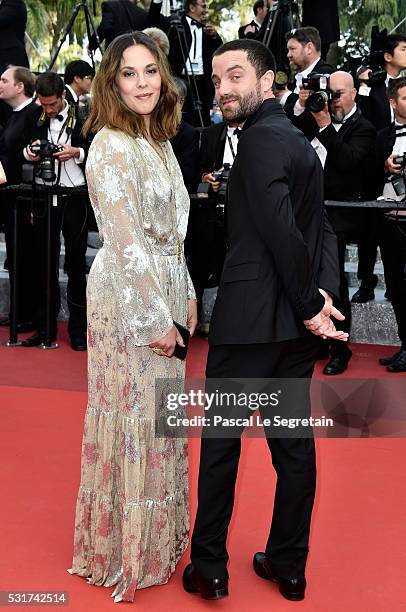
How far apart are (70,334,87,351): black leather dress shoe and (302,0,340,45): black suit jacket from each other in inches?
138

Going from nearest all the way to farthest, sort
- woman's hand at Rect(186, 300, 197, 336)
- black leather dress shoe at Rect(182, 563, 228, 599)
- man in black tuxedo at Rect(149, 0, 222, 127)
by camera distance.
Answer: black leather dress shoe at Rect(182, 563, 228, 599), woman's hand at Rect(186, 300, 197, 336), man in black tuxedo at Rect(149, 0, 222, 127)

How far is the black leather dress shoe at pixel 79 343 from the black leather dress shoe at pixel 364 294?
1845 millimetres

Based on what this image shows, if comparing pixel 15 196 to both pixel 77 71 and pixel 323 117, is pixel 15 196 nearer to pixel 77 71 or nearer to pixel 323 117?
pixel 77 71

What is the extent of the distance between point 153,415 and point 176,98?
3.16 ft

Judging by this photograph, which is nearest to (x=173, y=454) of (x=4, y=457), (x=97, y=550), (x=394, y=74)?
(x=97, y=550)

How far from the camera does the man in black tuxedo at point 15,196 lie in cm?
664

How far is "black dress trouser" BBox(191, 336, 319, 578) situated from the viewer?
9.39ft

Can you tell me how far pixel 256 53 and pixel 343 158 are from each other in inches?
126

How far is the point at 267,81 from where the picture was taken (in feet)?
9.21

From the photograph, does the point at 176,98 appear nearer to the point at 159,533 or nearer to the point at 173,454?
the point at 173,454

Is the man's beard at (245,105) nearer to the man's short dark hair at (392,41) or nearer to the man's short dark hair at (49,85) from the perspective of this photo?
the man's short dark hair at (49,85)

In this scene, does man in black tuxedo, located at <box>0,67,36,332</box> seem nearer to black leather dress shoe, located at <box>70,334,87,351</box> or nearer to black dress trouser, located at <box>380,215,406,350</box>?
black leather dress shoe, located at <box>70,334,87,351</box>

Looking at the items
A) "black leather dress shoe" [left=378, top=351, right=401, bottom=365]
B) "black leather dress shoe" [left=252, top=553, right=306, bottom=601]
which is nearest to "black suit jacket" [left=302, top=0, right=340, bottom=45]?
"black leather dress shoe" [left=378, top=351, right=401, bottom=365]

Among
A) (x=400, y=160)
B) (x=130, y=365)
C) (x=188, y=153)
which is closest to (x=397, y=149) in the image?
(x=400, y=160)
